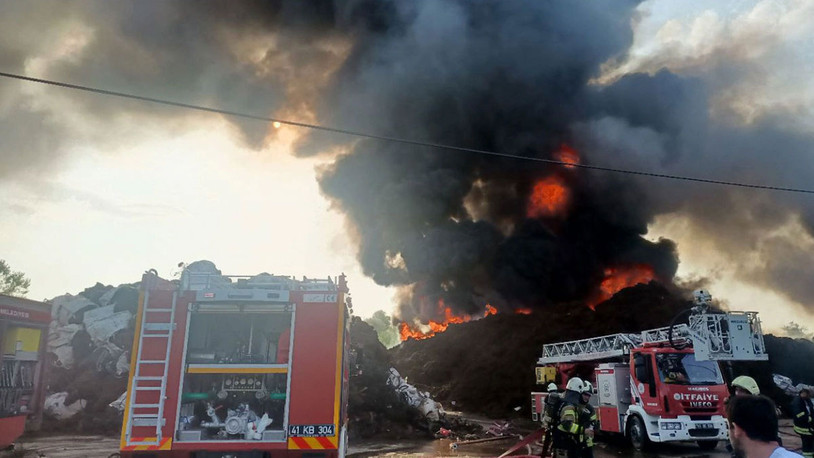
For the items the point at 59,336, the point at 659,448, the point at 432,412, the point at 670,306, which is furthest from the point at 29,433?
the point at 670,306

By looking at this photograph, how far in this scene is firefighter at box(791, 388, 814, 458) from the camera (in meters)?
7.68

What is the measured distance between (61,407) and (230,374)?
43.9 feet

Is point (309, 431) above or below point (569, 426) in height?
below

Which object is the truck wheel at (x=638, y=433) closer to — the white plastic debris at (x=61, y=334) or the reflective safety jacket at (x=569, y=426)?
the reflective safety jacket at (x=569, y=426)

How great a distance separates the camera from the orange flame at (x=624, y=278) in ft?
124

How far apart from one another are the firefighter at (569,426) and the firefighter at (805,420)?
3.91 metres

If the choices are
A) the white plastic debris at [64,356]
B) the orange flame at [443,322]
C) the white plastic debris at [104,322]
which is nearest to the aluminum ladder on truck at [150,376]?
the white plastic debris at [104,322]

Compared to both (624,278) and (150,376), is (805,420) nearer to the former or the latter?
(150,376)

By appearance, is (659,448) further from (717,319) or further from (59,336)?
(59,336)

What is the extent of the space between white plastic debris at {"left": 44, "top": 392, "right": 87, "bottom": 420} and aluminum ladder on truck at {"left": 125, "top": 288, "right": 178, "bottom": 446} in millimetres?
12829

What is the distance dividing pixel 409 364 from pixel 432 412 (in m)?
19.6

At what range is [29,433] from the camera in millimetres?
14641

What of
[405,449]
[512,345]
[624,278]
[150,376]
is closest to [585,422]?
[150,376]

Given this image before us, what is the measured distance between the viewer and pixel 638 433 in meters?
11.5
